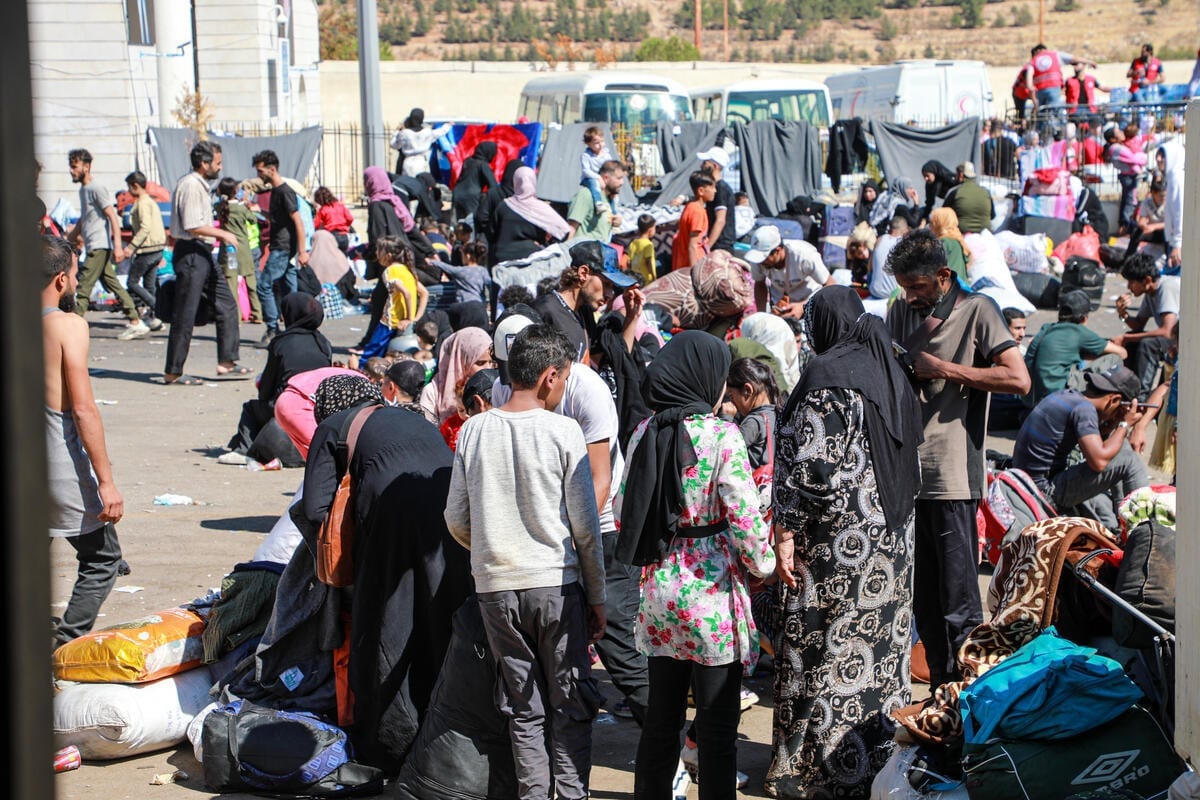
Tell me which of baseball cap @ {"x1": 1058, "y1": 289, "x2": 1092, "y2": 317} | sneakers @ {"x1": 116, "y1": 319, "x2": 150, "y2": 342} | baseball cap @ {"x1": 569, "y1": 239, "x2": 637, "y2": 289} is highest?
baseball cap @ {"x1": 569, "y1": 239, "x2": 637, "y2": 289}

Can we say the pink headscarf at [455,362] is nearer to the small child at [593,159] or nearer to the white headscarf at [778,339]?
the white headscarf at [778,339]

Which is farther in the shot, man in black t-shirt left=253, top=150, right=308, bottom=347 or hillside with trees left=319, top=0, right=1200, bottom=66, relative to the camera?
hillside with trees left=319, top=0, right=1200, bottom=66

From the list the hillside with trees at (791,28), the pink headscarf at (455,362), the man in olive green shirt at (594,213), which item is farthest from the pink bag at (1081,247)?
the hillside with trees at (791,28)

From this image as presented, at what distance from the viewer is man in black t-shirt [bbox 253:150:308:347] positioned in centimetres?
1280

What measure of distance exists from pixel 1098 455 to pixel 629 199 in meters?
12.8

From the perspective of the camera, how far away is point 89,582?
206 inches

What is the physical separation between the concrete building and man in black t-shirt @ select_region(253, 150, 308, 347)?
383 cm

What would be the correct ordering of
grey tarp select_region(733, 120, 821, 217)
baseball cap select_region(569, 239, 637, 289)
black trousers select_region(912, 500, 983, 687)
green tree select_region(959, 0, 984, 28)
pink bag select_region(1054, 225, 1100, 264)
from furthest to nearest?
green tree select_region(959, 0, 984, 28)
grey tarp select_region(733, 120, 821, 217)
pink bag select_region(1054, 225, 1100, 264)
baseball cap select_region(569, 239, 637, 289)
black trousers select_region(912, 500, 983, 687)

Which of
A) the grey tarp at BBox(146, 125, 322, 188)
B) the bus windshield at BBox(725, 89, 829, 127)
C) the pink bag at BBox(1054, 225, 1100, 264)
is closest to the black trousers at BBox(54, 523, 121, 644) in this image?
the pink bag at BBox(1054, 225, 1100, 264)

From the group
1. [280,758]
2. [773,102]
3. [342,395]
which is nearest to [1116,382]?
[342,395]

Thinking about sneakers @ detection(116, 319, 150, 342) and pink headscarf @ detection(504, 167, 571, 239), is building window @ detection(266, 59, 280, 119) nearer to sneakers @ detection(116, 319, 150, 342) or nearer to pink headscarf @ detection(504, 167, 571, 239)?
sneakers @ detection(116, 319, 150, 342)

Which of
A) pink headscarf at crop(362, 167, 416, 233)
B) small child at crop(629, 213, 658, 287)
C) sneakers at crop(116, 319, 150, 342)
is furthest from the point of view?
sneakers at crop(116, 319, 150, 342)

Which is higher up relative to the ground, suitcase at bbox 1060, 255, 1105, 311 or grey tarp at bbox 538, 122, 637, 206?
grey tarp at bbox 538, 122, 637, 206

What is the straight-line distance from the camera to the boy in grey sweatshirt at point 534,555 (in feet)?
12.8
